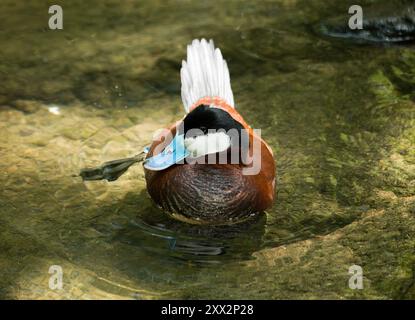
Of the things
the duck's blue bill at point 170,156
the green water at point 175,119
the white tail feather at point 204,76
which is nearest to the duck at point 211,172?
the duck's blue bill at point 170,156

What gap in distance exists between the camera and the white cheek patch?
4059 mm

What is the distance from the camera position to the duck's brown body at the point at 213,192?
407 cm

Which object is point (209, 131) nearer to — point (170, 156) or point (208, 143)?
point (208, 143)

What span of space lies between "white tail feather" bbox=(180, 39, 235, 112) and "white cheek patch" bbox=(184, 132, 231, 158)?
0.75m

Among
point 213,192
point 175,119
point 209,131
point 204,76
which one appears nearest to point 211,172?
point 213,192

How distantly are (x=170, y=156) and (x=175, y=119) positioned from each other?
3.62ft

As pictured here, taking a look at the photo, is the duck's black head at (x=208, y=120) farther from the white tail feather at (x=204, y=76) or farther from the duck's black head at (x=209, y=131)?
the white tail feather at (x=204, y=76)

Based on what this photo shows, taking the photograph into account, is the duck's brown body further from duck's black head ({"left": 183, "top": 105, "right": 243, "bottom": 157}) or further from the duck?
duck's black head ({"left": 183, "top": 105, "right": 243, "bottom": 157})

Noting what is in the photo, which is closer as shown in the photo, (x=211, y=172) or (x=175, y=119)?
(x=211, y=172)

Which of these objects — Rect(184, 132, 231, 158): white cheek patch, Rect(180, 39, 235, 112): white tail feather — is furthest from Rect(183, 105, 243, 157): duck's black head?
Rect(180, 39, 235, 112): white tail feather

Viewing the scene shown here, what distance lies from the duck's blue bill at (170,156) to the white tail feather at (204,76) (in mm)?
719

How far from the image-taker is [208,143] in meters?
4.09
